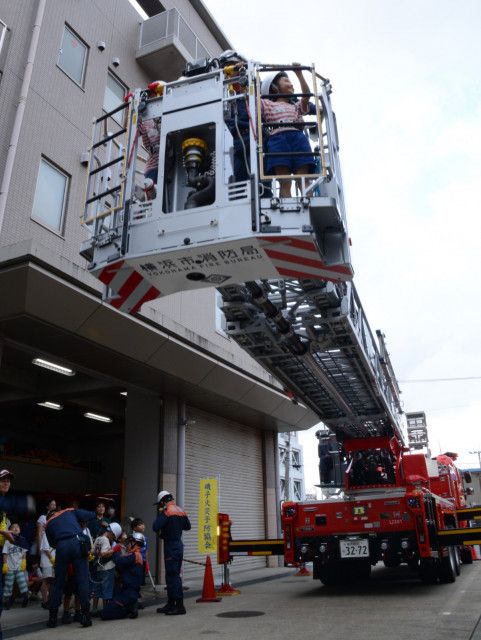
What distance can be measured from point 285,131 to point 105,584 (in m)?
6.83

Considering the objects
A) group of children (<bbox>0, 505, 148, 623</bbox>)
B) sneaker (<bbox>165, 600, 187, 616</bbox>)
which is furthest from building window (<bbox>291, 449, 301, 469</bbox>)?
sneaker (<bbox>165, 600, 187, 616</bbox>)

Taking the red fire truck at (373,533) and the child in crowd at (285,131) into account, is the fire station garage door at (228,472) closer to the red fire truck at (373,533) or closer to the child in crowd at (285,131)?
the red fire truck at (373,533)

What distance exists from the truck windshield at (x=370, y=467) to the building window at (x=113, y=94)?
941cm

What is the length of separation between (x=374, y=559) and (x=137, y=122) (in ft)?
24.6

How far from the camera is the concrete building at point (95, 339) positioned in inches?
379

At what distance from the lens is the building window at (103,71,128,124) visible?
42.8 ft

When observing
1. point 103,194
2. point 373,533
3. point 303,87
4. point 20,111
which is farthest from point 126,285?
point 373,533

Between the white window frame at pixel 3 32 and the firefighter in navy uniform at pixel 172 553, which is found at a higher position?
the white window frame at pixel 3 32

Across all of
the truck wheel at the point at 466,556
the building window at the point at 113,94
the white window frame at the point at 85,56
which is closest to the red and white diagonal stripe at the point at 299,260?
the white window frame at the point at 85,56

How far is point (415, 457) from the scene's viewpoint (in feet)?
40.5

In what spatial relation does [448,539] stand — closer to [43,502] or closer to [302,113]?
[302,113]

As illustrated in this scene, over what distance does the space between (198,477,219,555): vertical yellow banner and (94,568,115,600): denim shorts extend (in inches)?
106

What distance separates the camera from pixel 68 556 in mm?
6922

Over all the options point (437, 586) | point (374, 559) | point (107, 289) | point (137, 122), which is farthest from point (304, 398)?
point (137, 122)
